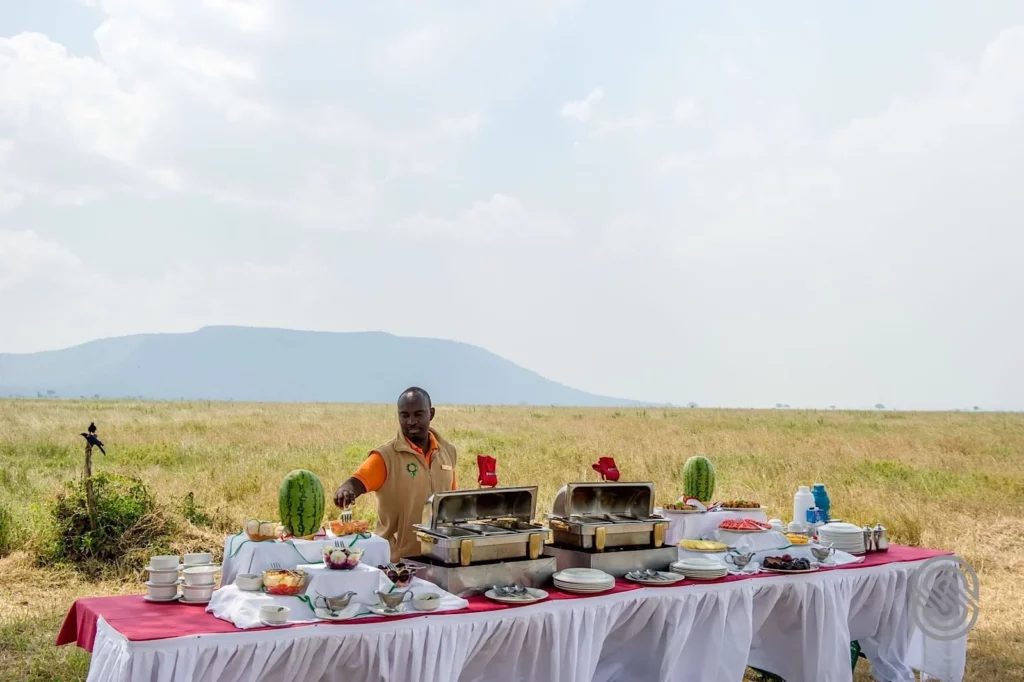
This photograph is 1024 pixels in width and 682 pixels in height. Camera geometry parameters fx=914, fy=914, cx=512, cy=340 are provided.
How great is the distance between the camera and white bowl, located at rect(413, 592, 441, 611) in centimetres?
382

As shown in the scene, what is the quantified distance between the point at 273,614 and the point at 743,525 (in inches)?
118

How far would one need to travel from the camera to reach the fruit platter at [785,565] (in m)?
5.02

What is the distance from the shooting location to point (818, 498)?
6273 mm

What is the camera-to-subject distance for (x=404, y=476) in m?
5.10

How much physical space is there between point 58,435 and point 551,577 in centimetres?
2257

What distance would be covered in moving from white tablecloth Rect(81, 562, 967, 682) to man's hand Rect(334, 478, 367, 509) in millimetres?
955

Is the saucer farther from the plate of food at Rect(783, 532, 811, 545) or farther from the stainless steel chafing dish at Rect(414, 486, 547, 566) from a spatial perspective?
the plate of food at Rect(783, 532, 811, 545)

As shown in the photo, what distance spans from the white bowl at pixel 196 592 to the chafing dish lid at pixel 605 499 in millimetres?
1811

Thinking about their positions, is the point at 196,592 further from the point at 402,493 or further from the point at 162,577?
the point at 402,493

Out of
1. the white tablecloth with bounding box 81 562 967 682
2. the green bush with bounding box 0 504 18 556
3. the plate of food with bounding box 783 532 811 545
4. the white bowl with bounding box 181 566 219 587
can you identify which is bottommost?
the green bush with bounding box 0 504 18 556

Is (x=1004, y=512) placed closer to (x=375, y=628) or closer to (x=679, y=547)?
(x=679, y=547)

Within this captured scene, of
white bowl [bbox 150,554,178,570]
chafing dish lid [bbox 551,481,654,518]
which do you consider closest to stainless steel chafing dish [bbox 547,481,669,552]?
chafing dish lid [bbox 551,481,654,518]

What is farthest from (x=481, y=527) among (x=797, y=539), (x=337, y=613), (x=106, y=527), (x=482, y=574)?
(x=106, y=527)

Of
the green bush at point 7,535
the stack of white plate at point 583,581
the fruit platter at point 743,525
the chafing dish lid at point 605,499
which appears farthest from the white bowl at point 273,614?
the green bush at point 7,535
